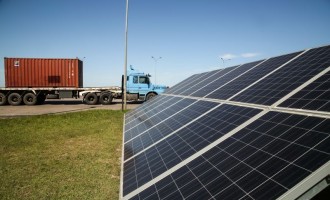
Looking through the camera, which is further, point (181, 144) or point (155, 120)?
point (155, 120)

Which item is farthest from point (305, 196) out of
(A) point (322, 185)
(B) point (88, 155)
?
(B) point (88, 155)

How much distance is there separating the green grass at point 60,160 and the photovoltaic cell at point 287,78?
161 inches

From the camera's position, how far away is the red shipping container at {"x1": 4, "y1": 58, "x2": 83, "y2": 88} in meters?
30.3

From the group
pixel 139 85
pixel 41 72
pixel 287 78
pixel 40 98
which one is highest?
pixel 41 72

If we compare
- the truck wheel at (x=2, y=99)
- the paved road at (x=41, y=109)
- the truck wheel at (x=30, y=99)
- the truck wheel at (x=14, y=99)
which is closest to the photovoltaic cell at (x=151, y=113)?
the paved road at (x=41, y=109)

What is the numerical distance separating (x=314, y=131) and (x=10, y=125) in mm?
17255

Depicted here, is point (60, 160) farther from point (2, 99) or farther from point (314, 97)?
point (2, 99)

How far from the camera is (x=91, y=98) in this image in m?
31.2

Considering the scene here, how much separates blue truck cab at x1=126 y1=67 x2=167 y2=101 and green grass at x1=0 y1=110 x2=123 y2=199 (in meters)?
13.0

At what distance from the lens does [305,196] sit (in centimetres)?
211

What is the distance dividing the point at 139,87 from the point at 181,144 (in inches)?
1001

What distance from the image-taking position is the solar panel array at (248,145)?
2.52m

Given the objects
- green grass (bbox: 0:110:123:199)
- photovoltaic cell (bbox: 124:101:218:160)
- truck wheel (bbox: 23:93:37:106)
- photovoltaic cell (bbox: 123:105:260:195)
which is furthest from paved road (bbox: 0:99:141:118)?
photovoltaic cell (bbox: 123:105:260:195)

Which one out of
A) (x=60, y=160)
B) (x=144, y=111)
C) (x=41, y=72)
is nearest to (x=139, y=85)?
(x=41, y=72)
